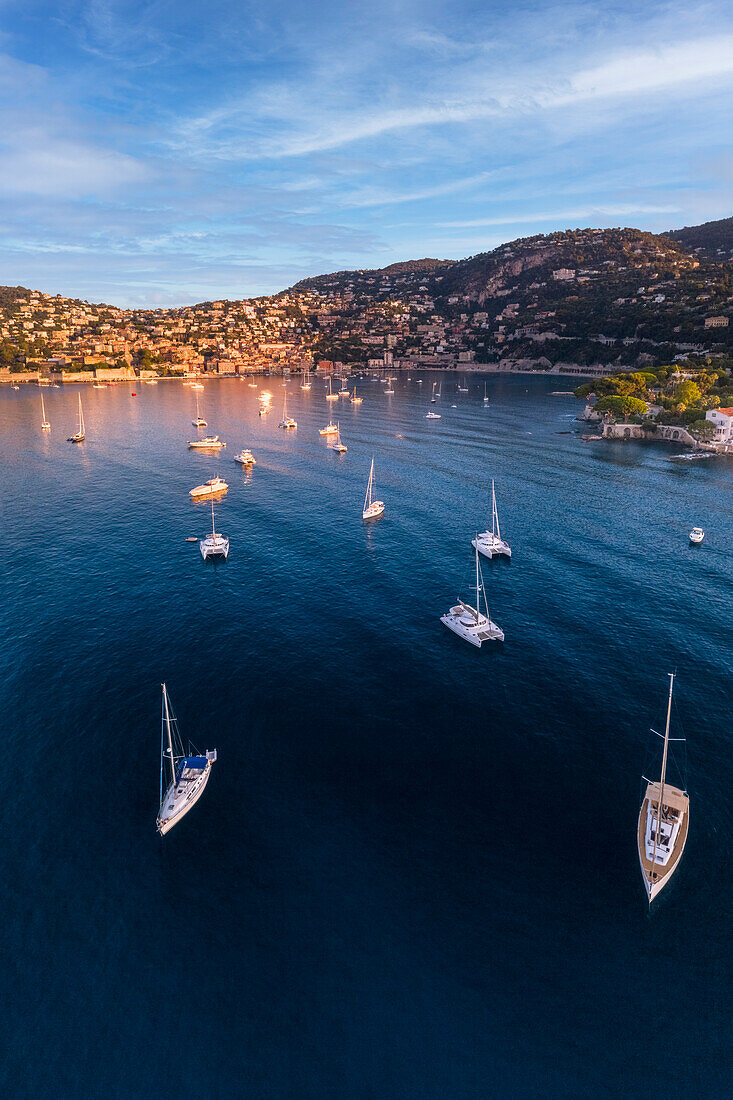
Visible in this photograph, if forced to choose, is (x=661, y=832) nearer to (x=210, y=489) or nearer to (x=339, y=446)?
(x=210, y=489)

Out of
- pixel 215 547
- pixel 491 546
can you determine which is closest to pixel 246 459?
pixel 215 547

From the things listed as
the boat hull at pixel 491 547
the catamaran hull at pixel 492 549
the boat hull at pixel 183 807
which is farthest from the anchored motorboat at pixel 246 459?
the boat hull at pixel 183 807

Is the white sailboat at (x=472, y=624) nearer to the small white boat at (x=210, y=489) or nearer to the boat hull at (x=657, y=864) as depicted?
the boat hull at (x=657, y=864)

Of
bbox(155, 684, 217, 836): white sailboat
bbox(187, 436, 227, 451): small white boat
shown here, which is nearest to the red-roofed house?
bbox(187, 436, 227, 451): small white boat

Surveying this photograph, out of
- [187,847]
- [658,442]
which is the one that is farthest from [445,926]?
[658,442]

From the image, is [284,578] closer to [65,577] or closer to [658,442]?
[65,577]

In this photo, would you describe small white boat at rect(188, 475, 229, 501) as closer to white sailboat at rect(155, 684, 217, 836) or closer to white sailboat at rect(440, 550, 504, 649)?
white sailboat at rect(440, 550, 504, 649)
